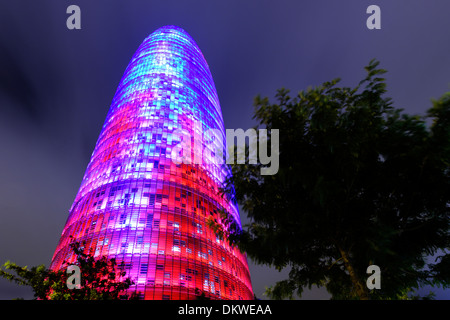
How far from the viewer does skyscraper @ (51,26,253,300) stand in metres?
45.6

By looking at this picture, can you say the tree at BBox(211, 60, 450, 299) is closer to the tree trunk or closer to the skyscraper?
the tree trunk

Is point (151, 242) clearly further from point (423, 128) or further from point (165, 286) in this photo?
point (423, 128)

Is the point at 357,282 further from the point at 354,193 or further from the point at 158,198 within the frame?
the point at 158,198

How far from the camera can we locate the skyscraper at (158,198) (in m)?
45.6

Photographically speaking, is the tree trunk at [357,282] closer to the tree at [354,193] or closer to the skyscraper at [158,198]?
the tree at [354,193]

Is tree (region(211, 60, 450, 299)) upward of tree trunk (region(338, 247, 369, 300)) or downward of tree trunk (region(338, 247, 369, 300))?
Answer: upward

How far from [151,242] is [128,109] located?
37.3 m

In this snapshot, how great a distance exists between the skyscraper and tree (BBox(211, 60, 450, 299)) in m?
34.2

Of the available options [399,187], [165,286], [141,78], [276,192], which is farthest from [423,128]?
[141,78]

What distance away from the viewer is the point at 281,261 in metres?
13.8

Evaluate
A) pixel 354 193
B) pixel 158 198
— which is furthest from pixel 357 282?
pixel 158 198

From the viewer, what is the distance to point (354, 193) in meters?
12.5

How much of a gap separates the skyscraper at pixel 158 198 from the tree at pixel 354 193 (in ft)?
112

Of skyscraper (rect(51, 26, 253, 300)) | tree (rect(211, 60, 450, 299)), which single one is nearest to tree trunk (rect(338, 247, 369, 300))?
tree (rect(211, 60, 450, 299))
